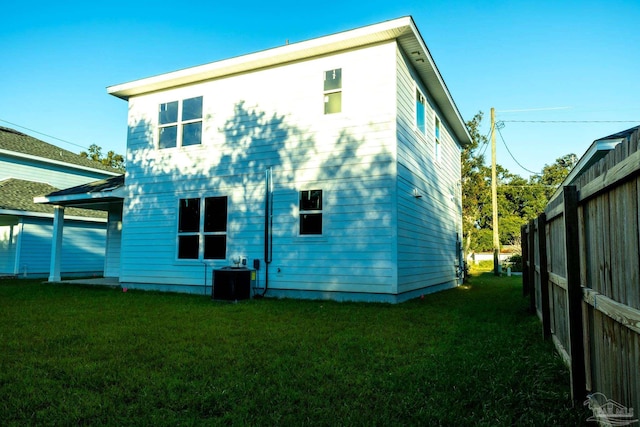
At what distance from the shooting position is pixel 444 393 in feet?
10.6

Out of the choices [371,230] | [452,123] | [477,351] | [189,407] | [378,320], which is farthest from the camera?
[452,123]

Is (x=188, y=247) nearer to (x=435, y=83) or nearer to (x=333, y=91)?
(x=333, y=91)

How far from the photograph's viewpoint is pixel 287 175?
32.1 feet

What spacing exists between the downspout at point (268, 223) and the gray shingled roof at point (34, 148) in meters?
15.3

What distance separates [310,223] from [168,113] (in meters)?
5.41

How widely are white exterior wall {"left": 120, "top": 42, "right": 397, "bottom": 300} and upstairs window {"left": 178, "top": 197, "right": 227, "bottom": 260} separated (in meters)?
0.19

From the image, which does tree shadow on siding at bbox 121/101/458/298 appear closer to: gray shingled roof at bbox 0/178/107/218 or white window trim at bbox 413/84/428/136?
white window trim at bbox 413/84/428/136

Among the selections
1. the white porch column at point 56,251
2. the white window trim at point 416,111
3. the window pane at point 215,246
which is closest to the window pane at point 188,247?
the window pane at point 215,246

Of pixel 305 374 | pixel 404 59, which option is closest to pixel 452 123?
pixel 404 59

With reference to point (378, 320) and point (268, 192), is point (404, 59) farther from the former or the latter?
point (378, 320)

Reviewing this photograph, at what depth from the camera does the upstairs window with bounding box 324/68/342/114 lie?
31.1 feet

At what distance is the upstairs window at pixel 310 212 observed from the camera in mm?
9422

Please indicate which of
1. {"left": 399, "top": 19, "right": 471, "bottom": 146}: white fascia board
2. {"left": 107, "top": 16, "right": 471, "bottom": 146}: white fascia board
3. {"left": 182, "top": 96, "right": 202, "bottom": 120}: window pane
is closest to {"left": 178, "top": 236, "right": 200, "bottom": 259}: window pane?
{"left": 182, "top": 96, "right": 202, "bottom": 120}: window pane

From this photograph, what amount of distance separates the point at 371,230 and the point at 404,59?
4.04m
